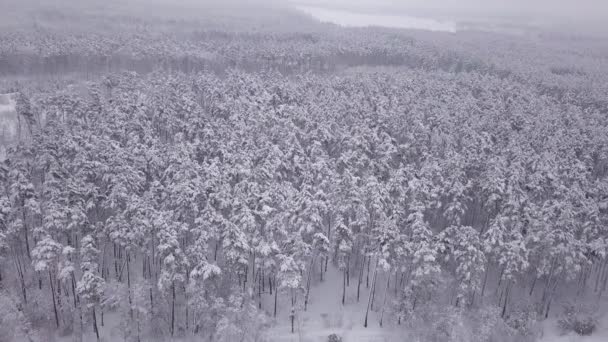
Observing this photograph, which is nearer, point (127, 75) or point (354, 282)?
point (354, 282)

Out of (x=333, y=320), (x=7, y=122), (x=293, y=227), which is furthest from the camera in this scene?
(x=7, y=122)

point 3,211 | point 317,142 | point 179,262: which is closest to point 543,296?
point 317,142

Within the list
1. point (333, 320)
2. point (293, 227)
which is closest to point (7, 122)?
point (293, 227)

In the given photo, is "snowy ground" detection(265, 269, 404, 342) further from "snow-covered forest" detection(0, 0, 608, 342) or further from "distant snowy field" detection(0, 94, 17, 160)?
"distant snowy field" detection(0, 94, 17, 160)

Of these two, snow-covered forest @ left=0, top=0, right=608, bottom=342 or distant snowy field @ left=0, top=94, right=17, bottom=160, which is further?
distant snowy field @ left=0, top=94, right=17, bottom=160

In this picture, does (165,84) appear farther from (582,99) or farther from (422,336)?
(582,99)

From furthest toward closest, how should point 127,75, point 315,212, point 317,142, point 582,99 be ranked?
point 582,99 < point 127,75 < point 317,142 < point 315,212

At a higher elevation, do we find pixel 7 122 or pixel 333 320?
pixel 7 122

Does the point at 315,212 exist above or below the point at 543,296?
above

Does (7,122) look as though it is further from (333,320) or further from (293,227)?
(333,320)

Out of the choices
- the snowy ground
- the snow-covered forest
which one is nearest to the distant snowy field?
the snow-covered forest

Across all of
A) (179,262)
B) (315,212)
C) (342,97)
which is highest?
(342,97)
